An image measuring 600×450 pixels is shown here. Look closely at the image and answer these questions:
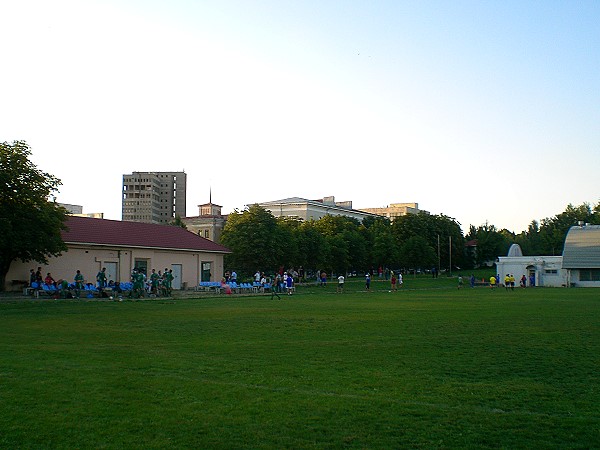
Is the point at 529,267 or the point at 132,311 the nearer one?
the point at 132,311

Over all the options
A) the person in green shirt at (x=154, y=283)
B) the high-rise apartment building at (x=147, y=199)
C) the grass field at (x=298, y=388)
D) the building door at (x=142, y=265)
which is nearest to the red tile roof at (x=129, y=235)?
the building door at (x=142, y=265)

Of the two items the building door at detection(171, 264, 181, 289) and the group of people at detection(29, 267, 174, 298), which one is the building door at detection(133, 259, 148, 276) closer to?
the building door at detection(171, 264, 181, 289)

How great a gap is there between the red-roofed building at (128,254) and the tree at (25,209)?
4.68 meters

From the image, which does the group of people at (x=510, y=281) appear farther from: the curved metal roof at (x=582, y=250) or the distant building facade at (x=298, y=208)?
the distant building facade at (x=298, y=208)

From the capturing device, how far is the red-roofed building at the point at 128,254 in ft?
147

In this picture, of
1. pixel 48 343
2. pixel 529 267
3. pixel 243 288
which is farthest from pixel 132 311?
pixel 529 267

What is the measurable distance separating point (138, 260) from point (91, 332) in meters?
31.8

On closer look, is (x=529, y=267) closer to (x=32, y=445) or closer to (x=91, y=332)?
(x=91, y=332)

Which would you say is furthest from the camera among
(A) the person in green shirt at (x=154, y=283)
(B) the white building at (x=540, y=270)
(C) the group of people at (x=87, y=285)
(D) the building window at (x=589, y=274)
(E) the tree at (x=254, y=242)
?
(B) the white building at (x=540, y=270)

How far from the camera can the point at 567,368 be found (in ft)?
42.2

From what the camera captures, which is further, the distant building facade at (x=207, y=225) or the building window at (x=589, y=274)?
the distant building facade at (x=207, y=225)

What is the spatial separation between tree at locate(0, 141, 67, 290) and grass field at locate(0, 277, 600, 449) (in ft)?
60.4

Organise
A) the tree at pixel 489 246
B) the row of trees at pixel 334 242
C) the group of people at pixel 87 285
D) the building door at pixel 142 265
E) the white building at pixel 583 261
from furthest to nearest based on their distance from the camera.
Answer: the tree at pixel 489 246, the white building at pixel 583 261, the row of trees at pixel 334 242, the building door at pixel 142 265, the group of people at pixel 87 285

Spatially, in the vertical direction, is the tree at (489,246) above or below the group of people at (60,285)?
above
